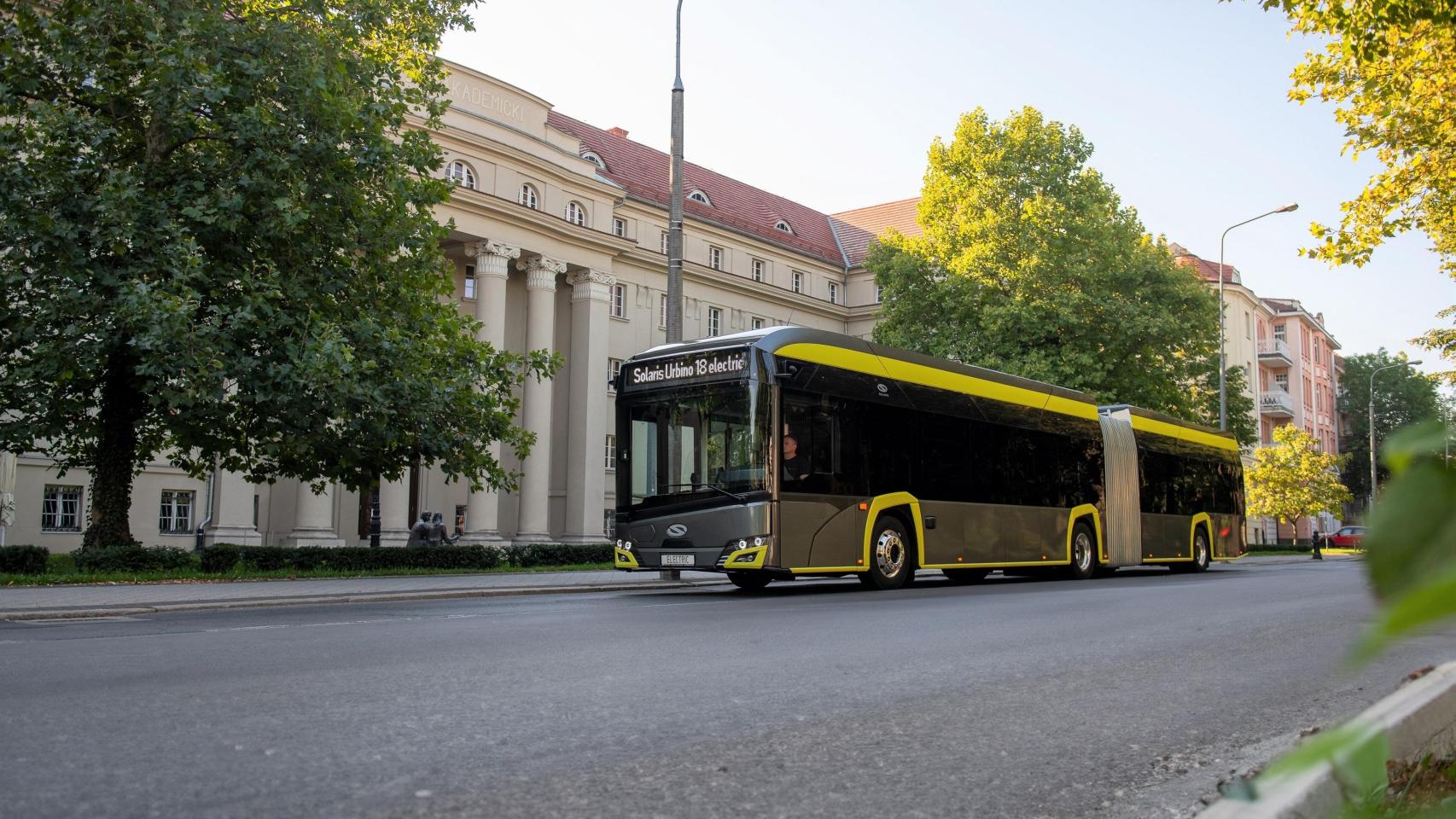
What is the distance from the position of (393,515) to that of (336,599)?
21851mm

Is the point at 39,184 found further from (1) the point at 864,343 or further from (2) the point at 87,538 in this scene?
(1) the point at 864,343

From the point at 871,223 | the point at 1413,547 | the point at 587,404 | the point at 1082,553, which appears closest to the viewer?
the point at 1413,547

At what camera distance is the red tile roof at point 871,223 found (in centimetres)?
6576

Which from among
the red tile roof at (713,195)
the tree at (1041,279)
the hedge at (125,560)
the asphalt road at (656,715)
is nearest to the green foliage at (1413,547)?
the asphalt road at (656,715)

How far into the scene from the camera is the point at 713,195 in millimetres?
58406

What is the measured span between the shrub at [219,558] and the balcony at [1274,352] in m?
76.3

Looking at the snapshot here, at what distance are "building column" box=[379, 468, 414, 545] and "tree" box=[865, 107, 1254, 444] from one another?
1704cm

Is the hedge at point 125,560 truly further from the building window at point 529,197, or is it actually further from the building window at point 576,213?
the building window at point 576,213

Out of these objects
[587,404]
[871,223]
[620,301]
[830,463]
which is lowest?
[830,463]

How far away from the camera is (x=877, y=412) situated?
17016mm

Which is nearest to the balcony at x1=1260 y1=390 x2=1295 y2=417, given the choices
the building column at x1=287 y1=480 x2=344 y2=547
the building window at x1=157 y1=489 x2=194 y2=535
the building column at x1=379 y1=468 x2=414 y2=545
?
the building column at x1=379 y1=468 x2=414 y2=545

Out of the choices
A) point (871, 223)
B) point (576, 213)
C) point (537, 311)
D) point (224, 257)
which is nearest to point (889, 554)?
point (224, 257)

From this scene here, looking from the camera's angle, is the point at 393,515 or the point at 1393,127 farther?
the point at 393,515

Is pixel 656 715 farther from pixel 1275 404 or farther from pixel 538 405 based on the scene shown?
pixel 1275 404
